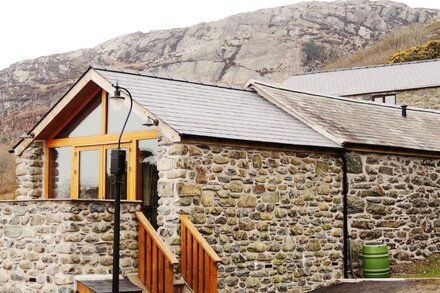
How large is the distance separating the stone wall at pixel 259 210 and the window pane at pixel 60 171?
3.19 metres

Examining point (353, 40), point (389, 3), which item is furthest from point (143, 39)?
point (389, 3)

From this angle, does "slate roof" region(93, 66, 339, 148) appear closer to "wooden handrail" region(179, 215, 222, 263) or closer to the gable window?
"wooden handrail" region(179, 215, 222, 263)

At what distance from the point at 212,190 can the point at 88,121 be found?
3.46 m

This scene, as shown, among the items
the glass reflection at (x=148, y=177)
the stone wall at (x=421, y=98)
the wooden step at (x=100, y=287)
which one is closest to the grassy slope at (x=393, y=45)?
the stone wall at (x=421, y=98)

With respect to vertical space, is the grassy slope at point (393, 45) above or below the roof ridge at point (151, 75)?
above

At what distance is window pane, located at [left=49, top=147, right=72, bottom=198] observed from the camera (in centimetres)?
1511

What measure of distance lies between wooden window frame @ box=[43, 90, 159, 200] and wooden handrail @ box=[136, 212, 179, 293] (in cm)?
148

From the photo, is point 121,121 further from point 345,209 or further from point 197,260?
point 345,209

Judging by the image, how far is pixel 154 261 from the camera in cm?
1177

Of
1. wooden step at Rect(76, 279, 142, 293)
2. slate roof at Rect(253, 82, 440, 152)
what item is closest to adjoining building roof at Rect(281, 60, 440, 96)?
slate roof at Rect(253, 82, 440, 152)

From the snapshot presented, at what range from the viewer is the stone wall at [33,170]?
1566 centimetres

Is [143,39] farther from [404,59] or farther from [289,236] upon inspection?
[289,236]

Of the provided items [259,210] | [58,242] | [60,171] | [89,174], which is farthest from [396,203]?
[58,242]

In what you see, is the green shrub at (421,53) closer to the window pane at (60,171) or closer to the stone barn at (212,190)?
the stone barn at (212,190)
